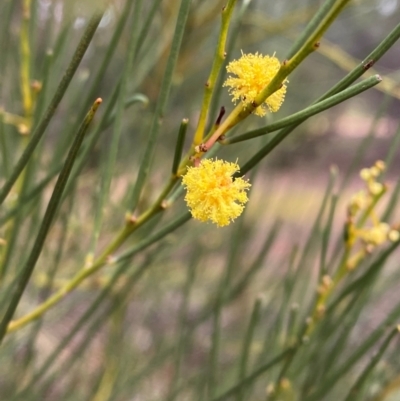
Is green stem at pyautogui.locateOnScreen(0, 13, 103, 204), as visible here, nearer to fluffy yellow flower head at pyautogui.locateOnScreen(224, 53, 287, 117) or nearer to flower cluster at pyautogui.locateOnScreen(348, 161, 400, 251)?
fluffy yellow flower head at pyautogui.locateOnScreen(224, 53, 287, 117)

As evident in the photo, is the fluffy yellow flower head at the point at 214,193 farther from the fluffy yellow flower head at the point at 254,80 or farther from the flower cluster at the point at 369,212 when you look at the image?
the flower cluster at the point at 369,212

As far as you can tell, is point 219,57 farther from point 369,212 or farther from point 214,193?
point 369,212

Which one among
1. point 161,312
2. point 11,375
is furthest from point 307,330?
point 161,312

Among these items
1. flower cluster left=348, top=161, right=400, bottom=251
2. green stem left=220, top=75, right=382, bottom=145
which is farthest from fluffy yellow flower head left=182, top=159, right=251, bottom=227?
flower cluster left=348, top=161, right=400, bottom=251

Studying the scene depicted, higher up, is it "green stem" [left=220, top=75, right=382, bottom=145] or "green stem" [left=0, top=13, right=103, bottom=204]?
"green stem" [left=0, top=13, right=103, bottom=204]

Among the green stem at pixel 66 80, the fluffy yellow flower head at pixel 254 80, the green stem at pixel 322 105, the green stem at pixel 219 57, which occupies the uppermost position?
the green stem at pixel 66 80

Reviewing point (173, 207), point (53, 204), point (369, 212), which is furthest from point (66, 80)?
point (173, 207)

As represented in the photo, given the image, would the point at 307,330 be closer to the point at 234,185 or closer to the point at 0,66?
the point at 234,185

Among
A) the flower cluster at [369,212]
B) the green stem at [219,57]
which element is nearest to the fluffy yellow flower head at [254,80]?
the green stem at [219,57]
